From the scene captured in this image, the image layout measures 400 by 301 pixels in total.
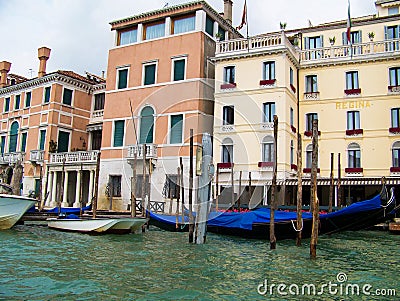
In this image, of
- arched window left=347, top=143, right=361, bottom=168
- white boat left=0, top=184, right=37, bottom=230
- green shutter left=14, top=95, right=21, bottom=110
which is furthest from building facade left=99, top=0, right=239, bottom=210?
green shutter left=14, top=95, right=21, bottom=110

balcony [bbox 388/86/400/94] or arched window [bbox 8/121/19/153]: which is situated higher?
balcony [bbox 388/86/400/94]

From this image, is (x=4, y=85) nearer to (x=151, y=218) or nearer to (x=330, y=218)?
(x=151, y=218)

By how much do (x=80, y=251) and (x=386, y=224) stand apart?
11069 millimetres

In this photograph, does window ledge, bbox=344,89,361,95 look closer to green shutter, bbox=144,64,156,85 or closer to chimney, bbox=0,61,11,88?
green shutter, bbox=144,64,156,85

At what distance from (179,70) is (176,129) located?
8.76 feet

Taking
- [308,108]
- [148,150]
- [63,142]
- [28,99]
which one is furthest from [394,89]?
[28,99]

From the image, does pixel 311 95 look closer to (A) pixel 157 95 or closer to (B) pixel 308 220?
(A) pixel 157 95

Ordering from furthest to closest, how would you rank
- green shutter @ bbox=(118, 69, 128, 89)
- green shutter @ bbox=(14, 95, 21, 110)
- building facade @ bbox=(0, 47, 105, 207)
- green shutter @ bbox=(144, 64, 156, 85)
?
green shutter @ bbox=(14, 95, 21, 110), building facade @ bbox=(0, 47, 105, 207), green shutter @ bbox=(118, 69, 128, 89), green shutter @ bbox=(144, 64, 156, 85)

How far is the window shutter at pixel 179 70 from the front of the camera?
19.6 meters

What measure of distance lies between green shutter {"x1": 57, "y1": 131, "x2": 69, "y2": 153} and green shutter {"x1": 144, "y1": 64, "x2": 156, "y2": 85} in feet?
19.7

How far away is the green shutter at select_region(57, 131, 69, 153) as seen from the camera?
23312 mm

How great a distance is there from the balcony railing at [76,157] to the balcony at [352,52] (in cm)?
1078

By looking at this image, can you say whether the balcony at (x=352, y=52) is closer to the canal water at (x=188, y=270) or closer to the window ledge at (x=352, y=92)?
the window ledge at (x=352, y=92)

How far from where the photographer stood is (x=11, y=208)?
1320 cm
